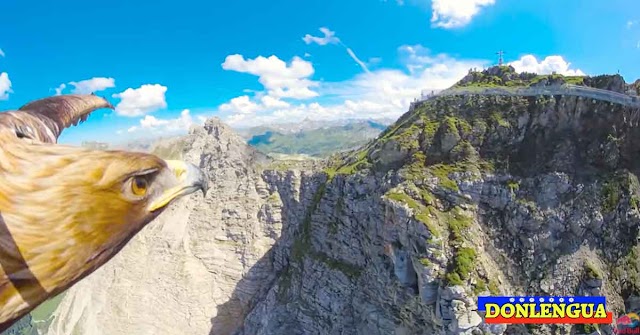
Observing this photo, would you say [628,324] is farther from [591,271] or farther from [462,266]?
[462,266]

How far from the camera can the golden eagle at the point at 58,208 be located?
2.04 meters

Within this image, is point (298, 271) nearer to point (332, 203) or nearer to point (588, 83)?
point (332, 203)

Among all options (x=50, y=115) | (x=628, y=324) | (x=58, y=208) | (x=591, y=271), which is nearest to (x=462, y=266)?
(x=591, y=271)

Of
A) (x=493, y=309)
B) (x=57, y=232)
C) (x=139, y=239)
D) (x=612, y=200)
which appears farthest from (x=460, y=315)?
(x=139, y=239)

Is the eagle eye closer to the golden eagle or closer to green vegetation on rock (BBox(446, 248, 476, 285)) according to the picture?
the golden eagle

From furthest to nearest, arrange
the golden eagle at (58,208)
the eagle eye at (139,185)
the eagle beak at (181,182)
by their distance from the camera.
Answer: the eagle beak at (181,182), the eagle eye at (139,185), the golden eagle at (58,208)

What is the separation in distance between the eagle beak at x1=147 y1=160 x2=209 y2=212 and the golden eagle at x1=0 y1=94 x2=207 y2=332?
2cm

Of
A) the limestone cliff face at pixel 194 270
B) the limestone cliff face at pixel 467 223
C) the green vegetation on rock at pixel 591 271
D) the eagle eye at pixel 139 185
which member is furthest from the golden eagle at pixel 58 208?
the limestone cliff face at pixel 194 270

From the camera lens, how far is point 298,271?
66812 millimetres

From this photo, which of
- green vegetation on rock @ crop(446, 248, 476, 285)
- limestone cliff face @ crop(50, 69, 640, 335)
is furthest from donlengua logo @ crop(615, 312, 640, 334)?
green vegetation on rock @ crop(446, 248, 476, 285)

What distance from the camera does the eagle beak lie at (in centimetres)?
275

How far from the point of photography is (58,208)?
7.13 ft

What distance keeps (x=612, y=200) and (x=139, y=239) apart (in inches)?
3785

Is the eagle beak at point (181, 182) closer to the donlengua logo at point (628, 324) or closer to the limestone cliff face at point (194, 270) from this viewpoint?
the donlengua logo at point (628, 324)
